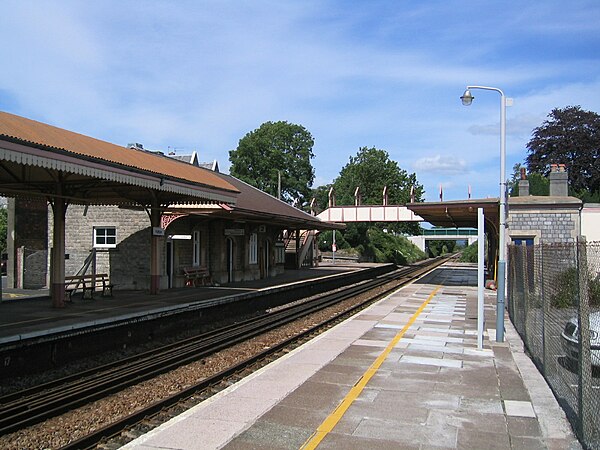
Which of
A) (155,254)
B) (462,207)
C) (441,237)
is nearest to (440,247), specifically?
(441,237)

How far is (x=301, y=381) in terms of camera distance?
7.76 m

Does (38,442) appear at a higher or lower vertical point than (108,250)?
lower

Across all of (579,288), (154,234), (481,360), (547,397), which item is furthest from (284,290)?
(579,288)

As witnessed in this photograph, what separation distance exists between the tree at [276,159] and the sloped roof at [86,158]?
179 ft

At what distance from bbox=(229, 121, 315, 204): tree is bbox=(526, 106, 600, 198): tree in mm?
31786

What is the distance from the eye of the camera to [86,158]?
11.5 m

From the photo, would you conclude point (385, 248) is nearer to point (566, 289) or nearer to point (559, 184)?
point (559, 184)

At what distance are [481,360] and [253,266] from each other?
65.9 ft

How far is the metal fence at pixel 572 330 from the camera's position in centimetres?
507

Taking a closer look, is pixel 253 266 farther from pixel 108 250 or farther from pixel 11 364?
pixel 11 364

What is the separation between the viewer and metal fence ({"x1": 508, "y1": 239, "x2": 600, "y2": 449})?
16.6ft

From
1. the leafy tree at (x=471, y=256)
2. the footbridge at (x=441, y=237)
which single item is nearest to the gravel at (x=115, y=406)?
the leafy tree at (x=471, y=256)

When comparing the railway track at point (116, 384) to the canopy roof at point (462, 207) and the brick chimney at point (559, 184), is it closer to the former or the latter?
the canopy roof at point (462, 207)

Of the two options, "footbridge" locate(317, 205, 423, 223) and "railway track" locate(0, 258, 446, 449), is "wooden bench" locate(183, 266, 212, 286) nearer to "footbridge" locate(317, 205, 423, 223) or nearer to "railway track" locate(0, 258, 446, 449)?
"railway track" locate(0, 258, 446, 449)
